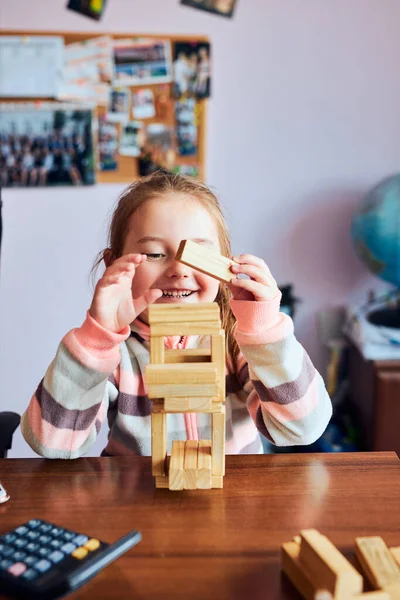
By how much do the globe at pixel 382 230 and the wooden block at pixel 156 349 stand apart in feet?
4.99

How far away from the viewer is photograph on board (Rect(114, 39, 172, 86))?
230 centimetres

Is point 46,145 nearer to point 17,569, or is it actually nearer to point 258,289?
point 258,289

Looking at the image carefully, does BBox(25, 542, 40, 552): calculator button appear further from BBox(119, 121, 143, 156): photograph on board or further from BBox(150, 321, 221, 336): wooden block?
BBox(119, 121, 143, 156): photograph on board

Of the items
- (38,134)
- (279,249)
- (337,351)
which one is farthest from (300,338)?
(38,134)

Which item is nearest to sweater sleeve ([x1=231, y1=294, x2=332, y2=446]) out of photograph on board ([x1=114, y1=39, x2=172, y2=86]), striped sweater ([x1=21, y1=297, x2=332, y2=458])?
striped sweater ([x1=21, y1=297, x2=332, y2=458])

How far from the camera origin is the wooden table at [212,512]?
519 millimetres

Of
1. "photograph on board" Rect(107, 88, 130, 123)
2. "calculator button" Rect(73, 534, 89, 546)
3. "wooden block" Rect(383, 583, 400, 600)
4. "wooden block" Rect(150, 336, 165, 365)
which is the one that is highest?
"photograph on board" Rect(107, 88, 130, 123)

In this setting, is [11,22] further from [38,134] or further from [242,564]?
[242,564]

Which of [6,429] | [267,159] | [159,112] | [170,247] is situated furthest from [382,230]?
[6,429]

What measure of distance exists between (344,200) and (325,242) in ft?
0.53

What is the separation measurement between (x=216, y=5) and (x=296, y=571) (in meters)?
2.14

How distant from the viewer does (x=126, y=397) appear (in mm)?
982

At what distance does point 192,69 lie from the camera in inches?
91.0

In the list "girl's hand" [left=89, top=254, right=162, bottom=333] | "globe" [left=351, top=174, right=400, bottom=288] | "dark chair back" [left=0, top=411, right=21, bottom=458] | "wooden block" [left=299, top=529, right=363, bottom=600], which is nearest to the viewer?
"wooden block" [left=299, top=529, right=363, bottom=600]
